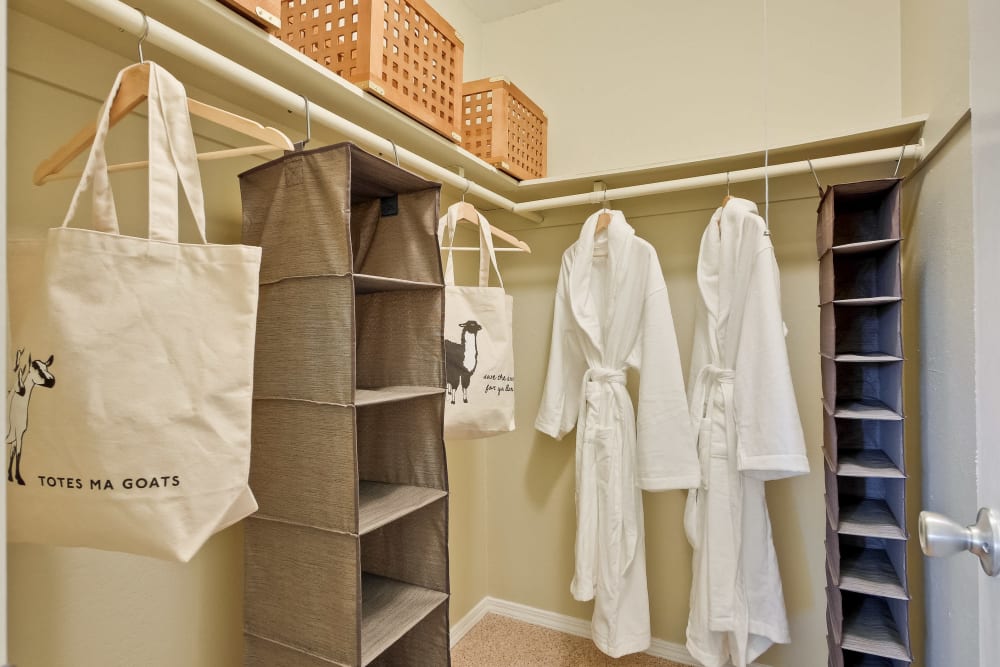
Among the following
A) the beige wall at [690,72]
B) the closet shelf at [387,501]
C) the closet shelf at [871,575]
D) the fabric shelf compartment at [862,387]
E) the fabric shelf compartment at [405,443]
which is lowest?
the closet shelf at [871,575]

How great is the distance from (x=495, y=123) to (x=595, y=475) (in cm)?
124

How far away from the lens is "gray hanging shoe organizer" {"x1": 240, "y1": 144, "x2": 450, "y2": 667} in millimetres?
952

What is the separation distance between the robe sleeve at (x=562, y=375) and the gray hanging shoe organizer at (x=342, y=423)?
0.84m

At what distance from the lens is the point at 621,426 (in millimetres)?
1766

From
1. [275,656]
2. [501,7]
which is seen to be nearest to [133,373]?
[275,656]

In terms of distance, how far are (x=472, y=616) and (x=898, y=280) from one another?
6.35 feet

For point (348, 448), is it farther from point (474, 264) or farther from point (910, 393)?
point (910, 393)

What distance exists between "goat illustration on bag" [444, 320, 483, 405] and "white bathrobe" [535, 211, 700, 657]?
538mm

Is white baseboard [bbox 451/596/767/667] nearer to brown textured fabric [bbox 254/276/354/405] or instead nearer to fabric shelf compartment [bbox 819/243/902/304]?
fabric shelf compartment [bbox 819/243/902/304]

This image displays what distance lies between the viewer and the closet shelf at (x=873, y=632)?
1.22 m

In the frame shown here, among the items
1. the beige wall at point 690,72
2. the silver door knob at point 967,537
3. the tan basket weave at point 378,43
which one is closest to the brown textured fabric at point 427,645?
the silver door knob at point 967,537

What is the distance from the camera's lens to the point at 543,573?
2.21 metres

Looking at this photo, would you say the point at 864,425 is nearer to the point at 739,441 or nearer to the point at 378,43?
the point at 739,441

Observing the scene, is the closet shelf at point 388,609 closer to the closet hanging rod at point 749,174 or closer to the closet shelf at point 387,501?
the closet shelf at point 387,501
